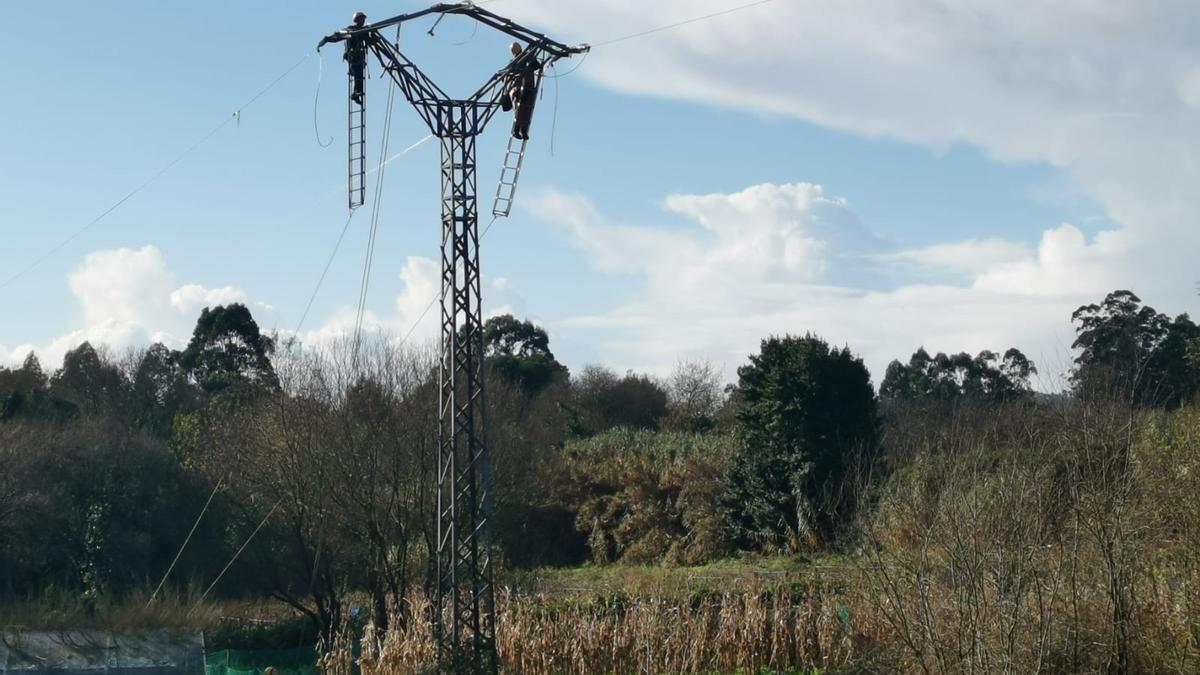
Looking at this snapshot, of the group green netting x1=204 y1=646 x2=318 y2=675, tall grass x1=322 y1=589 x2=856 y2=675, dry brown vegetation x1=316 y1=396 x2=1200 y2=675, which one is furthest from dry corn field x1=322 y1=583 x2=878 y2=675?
green netting x1=204 y1=646 x2=318 y2=675

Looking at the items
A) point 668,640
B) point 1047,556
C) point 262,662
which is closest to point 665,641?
point 668,640

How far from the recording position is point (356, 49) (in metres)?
19.5

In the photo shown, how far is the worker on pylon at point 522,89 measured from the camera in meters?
19.3

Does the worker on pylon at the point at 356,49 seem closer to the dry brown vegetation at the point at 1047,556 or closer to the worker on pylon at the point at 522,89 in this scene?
the worker on pylon at the point at 522,89

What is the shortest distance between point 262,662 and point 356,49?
13320mm

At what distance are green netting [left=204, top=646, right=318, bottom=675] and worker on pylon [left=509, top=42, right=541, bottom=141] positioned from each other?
490 inches

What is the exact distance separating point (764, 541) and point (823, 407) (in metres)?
4.05

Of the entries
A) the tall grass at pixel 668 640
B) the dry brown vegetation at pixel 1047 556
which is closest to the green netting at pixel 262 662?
the tall grass at pixel 668 640

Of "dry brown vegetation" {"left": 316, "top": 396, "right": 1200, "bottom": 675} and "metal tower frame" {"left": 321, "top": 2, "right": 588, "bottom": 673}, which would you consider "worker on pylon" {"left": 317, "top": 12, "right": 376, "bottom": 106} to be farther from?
"dry brown vegetation" {"left": 316, "top": 396, "right": 1200, "bottom": 675}

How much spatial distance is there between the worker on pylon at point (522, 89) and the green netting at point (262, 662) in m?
12.4

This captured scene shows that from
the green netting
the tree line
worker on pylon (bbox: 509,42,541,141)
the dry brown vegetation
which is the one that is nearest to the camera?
the dry brown vegetation

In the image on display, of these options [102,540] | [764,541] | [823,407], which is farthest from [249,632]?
[823,407]

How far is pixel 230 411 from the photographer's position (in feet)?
137

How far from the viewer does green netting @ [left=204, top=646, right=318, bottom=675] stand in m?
26.1
